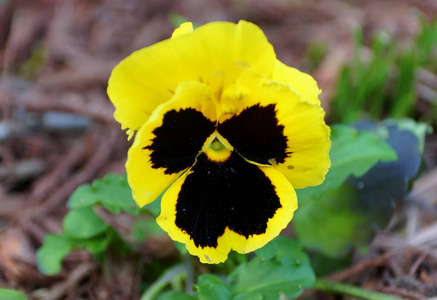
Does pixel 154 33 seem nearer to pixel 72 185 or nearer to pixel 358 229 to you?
pixel 72 185

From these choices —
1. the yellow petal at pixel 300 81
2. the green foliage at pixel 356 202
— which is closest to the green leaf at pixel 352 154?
the green foliage at pixel 356 202

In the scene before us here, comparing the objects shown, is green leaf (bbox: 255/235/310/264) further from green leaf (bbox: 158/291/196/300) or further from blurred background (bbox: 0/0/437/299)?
blurred background (bbox: 0/0/437/299)

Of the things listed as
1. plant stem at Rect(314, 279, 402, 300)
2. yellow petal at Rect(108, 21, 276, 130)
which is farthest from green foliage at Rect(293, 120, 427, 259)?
yellow petal at Rect(108, 21, 276, 130)

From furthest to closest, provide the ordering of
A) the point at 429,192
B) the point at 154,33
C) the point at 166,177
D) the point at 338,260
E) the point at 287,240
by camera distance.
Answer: the point at 154,33
the point at 429,192
the point at 338,260
the point at 287,240
the point at 166,177

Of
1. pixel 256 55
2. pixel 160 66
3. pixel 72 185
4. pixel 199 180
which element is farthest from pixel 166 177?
pixel 72 185

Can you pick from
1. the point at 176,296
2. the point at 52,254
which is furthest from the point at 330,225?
the point at 52,254

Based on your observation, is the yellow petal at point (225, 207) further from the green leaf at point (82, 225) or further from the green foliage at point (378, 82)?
the green foliage at point (378, 82)
